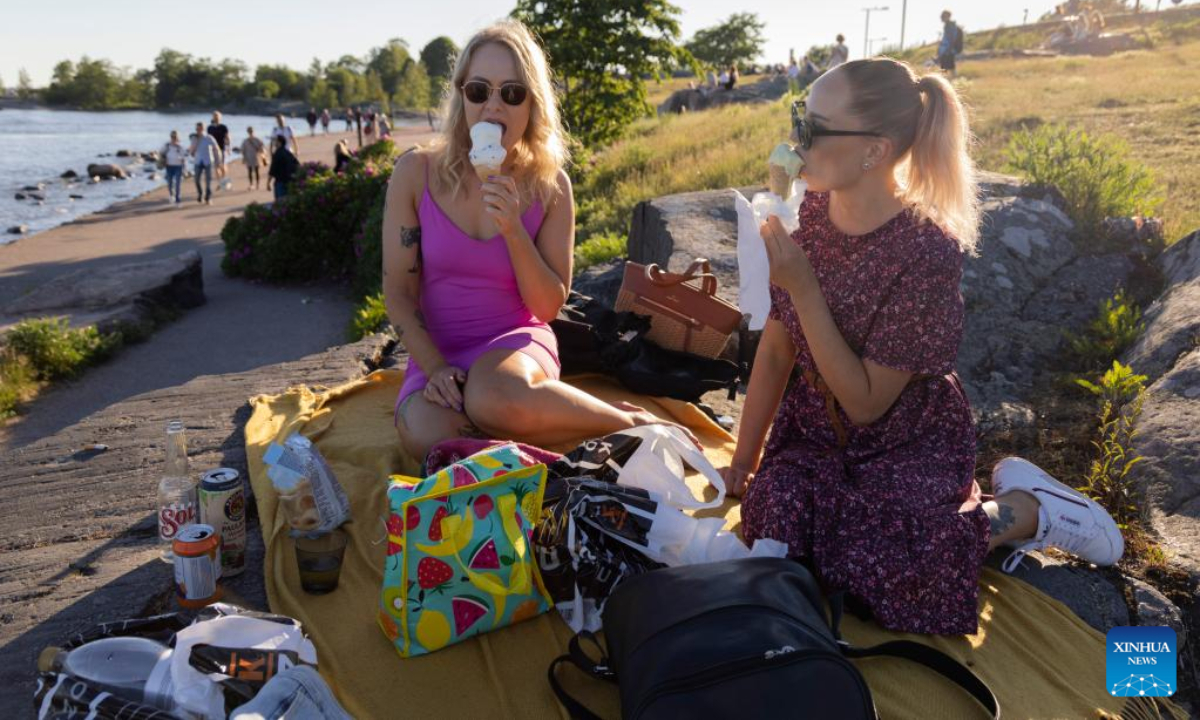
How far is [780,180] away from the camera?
2.80 meters

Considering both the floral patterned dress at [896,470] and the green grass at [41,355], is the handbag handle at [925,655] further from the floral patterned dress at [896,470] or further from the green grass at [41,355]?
the green grass at [41,355]

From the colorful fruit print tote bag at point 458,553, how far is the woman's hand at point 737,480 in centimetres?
108

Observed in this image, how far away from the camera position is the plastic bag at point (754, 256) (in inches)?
107

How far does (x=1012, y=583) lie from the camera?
112 inches

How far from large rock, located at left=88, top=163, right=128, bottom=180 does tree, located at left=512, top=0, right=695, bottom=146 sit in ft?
83.6

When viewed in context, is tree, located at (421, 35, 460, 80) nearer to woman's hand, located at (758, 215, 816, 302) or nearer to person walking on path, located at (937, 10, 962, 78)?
person walking on path, located at (937, 10, 962, 78)

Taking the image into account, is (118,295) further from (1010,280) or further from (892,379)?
(892,379)

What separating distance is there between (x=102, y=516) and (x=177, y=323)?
5.35 m

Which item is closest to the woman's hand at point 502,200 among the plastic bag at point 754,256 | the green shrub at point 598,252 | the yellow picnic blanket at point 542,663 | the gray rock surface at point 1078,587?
the plastic bag at point 754,256

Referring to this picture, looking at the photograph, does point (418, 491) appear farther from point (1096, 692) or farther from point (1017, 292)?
point (1017, 292)

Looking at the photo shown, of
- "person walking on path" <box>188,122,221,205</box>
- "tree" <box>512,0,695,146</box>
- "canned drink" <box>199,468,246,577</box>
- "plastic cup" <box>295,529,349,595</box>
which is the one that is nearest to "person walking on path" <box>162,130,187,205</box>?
"person walking on path" <box>188,122,221,205</box>

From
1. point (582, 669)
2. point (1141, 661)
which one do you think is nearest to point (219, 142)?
point (582, 669)

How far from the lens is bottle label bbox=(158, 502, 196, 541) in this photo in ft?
9.30

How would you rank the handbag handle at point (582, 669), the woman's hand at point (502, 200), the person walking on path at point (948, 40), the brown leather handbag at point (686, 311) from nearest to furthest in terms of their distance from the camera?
the handbag handle at point (582, 669) → the woman's hand at point (502, 200) → the brown leather handbag at point (686, 311) → the person walking on path at point (948, 40)
